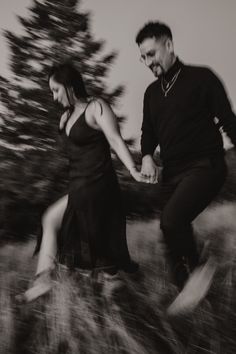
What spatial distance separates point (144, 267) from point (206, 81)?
741mm

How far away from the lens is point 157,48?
173 centimetres

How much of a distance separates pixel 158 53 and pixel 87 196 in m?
0.62

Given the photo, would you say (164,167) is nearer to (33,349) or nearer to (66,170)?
(66,170)

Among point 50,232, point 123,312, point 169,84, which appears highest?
point 169,84

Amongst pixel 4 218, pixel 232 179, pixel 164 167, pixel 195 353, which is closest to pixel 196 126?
pixel 164 167

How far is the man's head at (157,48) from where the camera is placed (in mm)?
1727

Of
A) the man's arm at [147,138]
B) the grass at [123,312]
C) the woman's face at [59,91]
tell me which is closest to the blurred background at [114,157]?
the grass at [123,312]

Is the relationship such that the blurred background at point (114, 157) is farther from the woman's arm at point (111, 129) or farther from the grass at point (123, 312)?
the woman's arm at point (111, 129)

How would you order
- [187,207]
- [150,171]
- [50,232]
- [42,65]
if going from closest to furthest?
[187,207] < [150,171] < [50,232] < [42,65]

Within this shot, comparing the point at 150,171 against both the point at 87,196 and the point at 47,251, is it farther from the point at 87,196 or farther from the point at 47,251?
the point at 47,251

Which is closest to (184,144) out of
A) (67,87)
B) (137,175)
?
(137,175)

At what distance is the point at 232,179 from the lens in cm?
199

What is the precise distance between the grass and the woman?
0.26 feet

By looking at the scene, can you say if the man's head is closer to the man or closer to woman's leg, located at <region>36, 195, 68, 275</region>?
the man
